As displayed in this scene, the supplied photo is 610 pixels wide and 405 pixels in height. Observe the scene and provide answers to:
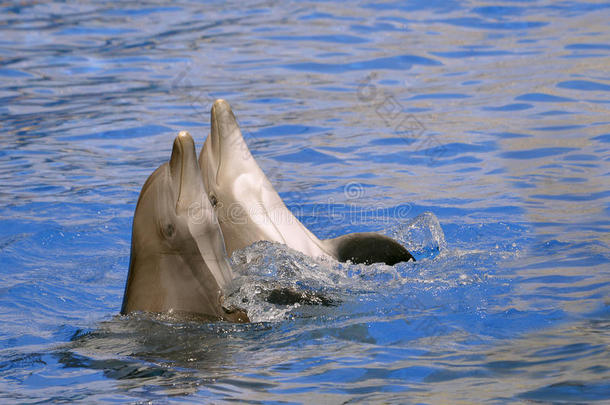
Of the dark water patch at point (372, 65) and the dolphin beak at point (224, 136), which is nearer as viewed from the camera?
the dolphin beak at point (224, 136)

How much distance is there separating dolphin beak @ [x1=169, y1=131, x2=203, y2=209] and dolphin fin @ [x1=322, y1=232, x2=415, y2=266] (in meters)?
1.63

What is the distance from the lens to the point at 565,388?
3.39m

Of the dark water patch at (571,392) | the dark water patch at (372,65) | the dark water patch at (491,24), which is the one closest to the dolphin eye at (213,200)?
the dark water patch at (571,392)

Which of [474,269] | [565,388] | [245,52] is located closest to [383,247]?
[474,269]

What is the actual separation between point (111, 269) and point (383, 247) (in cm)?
191

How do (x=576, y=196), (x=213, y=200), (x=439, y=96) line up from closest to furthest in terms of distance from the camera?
(x=213, y=200) < (x=576, y=196) < (x=439, y=96)

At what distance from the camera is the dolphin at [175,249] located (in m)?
4.30

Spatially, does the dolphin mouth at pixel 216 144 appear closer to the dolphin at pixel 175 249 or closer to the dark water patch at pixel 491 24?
the dolphin at pixel 175 249

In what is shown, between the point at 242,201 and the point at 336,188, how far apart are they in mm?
2211

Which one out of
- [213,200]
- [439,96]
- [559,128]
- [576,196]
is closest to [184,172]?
[213,200]

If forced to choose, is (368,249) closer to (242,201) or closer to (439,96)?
(242,201)

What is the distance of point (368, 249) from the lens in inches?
227

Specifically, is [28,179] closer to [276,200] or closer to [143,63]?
[276,200]

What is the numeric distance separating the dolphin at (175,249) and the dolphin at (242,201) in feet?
3.07
